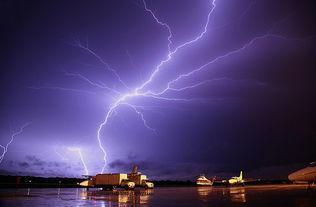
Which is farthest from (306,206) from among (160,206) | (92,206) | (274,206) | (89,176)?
(89,176)

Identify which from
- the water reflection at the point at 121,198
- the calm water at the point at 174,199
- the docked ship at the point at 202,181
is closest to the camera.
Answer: the calm water at the point at 174,199

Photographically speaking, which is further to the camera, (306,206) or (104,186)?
(104,186)

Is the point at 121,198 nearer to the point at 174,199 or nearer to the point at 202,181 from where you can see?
the point at 174,199

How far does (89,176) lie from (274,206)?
5008cm

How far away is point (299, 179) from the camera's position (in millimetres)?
22156

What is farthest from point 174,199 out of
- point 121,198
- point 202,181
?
point 202,181

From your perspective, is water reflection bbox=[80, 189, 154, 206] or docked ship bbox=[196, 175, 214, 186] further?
docked ship bbox=[196, 175, 214, 186]

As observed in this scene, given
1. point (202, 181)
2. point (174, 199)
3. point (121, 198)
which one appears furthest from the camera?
point (202, 181)

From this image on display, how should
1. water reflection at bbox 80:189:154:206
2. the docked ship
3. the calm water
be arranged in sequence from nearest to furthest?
1. the calm water
2. water reflection at bbox 80:189:154:206
3. the docked ship

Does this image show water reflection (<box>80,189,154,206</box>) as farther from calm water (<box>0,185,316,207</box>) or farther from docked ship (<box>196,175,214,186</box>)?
docked ship (<box>196,175,214,186</box>)

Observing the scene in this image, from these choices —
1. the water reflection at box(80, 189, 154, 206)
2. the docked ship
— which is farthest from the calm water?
A: the docked ship

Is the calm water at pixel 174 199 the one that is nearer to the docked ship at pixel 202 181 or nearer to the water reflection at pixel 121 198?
the water reflection at pixel 121 198

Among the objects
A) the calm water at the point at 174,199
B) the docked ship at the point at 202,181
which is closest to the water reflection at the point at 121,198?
the calm water at the point at 174,199

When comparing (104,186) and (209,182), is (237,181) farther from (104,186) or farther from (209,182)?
(104,186)
